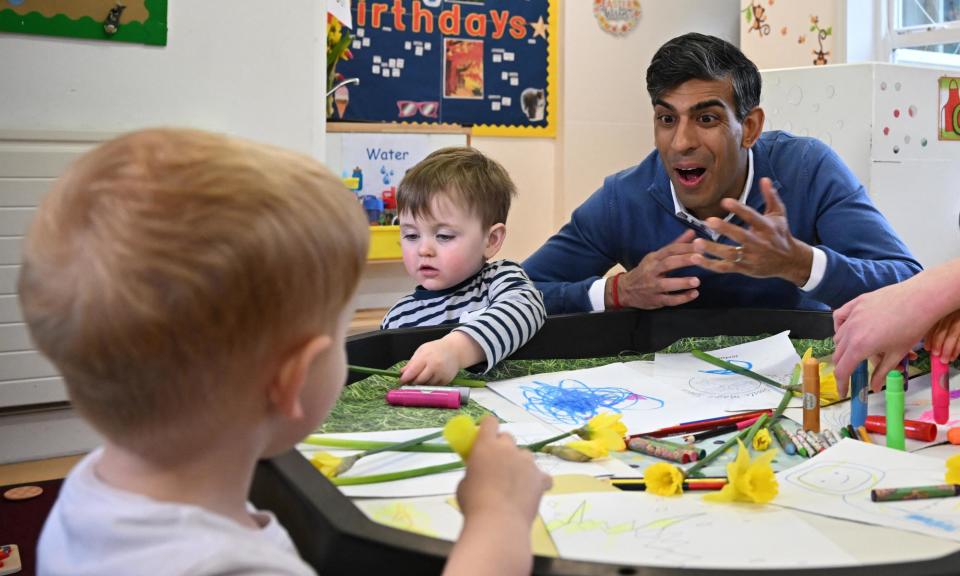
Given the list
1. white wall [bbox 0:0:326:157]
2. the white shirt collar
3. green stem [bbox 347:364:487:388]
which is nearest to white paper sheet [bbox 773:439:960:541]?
green stem [bbox 347:364:487:388]

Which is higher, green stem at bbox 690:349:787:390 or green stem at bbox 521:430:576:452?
green stem at bbox 690:349:787:390

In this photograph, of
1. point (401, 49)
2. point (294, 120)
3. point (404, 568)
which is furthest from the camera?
point (401, 49)

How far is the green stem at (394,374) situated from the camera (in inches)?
42.3

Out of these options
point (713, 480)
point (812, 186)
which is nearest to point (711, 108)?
point (812, 186)

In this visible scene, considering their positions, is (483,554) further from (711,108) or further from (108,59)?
(108,59)

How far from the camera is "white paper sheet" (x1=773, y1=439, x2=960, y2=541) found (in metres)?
0.67

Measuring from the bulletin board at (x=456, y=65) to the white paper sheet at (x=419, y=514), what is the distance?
2.36 metres

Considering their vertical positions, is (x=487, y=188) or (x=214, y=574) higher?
(x=487, y=188)

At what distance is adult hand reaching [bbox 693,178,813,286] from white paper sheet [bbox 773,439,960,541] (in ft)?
1.50

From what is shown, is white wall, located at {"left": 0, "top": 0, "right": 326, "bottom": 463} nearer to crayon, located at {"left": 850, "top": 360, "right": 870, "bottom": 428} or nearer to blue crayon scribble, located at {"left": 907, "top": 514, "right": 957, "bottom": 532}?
crayon, located at {"left": 850, "top": 360, "right": 870, "bottom": 428}

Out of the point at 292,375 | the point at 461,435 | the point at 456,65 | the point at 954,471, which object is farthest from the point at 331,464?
the point at 456,65

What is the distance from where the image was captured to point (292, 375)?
0.49 m

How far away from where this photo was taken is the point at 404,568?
567 millimetres

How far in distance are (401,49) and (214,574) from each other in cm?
276
